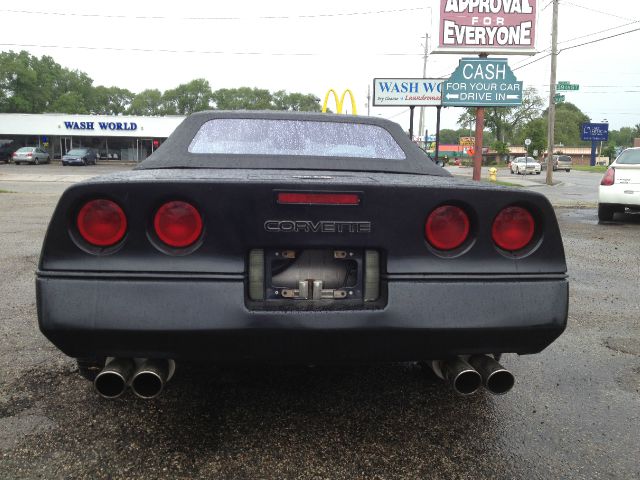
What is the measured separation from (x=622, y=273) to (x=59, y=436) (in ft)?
19.1

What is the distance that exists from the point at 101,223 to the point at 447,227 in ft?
4.12

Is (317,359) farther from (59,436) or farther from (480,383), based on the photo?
(59,436)

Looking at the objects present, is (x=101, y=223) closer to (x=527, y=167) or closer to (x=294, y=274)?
(x=294, y=274)

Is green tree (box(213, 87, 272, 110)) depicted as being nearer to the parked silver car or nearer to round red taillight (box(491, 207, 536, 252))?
the parked silver car

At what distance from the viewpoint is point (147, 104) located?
338ft

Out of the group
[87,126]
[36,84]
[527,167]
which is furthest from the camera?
Answer: [36,84]

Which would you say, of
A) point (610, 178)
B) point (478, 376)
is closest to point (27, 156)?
point (610, 178)

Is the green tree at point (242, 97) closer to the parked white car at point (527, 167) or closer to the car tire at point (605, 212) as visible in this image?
the parked white car at point (527, 167)

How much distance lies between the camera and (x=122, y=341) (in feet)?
6.24

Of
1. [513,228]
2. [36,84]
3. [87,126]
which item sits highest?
[36,84]

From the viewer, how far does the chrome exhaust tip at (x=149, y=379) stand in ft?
6.45

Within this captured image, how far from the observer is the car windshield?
9.91m

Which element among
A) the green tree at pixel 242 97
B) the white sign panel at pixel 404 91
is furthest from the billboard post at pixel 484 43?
the green tree at pixel 242 97

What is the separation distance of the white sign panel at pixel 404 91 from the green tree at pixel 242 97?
273ft
